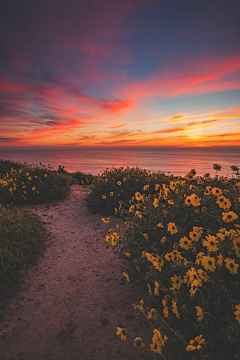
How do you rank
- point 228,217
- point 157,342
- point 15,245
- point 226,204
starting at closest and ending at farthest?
1. point 157,342
2. point 228,217
3. point 226,204
4. point 15,245

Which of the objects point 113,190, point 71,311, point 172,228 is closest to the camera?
point 172,228

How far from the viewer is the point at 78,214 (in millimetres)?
7879

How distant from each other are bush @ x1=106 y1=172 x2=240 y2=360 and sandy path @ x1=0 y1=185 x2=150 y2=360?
57 centimetres

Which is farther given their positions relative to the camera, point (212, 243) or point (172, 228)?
point (172, 228)

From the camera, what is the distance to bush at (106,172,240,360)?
1.92 meters

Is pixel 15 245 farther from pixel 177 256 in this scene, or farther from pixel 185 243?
pixel 185 243

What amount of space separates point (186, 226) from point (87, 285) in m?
2.25

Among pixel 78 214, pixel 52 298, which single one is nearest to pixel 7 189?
pixel 78 214

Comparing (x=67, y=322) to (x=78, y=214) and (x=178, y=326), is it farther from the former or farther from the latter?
(x=78, y=214)

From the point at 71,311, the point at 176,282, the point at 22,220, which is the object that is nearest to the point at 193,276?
the point at 176,282

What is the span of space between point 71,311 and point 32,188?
645cm

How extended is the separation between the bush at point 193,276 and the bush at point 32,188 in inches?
246

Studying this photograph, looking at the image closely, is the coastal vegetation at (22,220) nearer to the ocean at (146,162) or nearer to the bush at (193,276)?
the bush at (193,276)

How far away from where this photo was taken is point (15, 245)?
468cm
